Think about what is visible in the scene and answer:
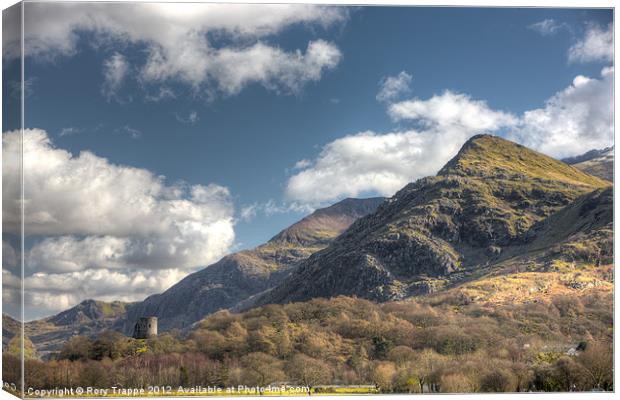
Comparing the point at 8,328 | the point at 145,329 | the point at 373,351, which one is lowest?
the point at 373,351

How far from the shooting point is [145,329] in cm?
12562

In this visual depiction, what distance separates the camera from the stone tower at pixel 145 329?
407 ft

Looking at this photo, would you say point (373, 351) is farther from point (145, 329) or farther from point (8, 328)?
point (8, 328)

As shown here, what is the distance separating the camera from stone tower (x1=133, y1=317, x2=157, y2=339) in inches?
4881

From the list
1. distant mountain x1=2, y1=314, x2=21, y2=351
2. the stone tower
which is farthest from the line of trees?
the stone tower

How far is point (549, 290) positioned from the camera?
161 m

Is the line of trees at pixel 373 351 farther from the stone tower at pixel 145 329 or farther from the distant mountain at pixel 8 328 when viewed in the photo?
the stone tower at pixel 145 329

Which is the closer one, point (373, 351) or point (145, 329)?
point (373, 351)

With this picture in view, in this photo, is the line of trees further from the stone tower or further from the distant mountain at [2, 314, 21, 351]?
the stone tower

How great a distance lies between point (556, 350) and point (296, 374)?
3677 centimetres

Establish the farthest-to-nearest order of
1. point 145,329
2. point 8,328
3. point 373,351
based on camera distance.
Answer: point 145,329
point 373,351
point 8,328

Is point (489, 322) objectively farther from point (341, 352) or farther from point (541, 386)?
point (541, 386)

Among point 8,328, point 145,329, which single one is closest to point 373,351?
point 145,329

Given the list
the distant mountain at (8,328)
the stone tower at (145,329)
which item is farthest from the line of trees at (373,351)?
the stone tower at (145,329)
